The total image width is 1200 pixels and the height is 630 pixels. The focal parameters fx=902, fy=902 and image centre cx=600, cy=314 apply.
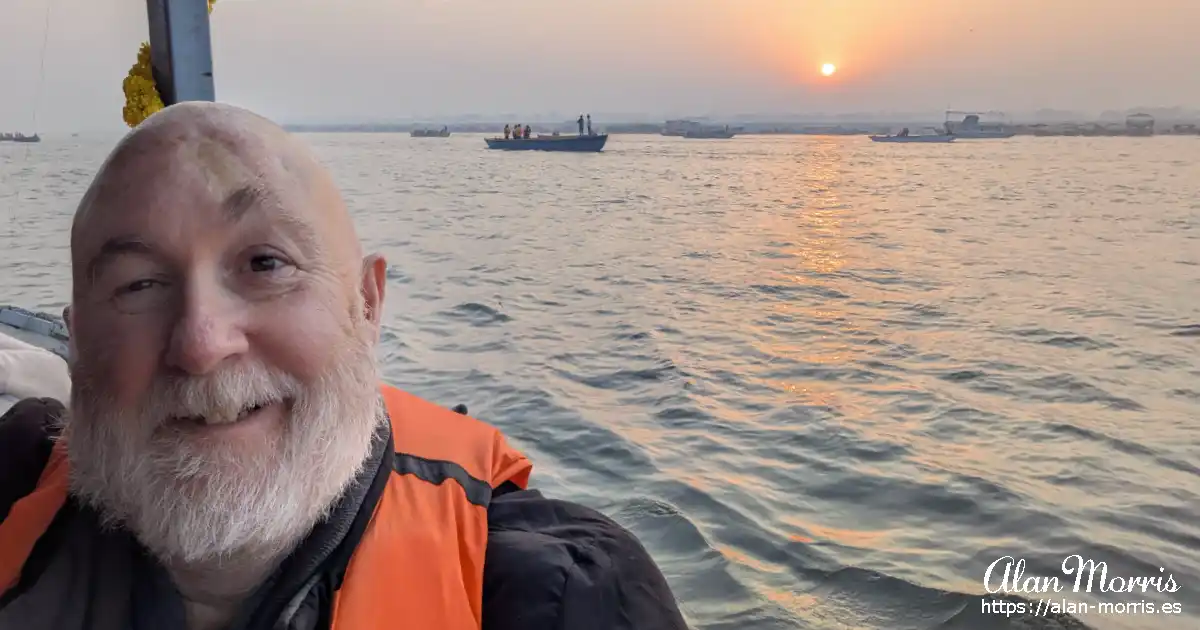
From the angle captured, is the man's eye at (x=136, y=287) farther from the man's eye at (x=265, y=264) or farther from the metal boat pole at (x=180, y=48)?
the metal boat pole at (x=180, y=48)

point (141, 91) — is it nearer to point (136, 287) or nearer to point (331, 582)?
point (136, 287)

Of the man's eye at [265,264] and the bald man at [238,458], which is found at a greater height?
the man's eye at [265,264]

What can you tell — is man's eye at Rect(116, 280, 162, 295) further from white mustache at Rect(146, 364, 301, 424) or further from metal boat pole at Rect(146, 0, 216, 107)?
metal boat pole at Rect(146, 0, 216, 107)

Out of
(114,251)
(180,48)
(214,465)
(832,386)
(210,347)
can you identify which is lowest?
(832,386)

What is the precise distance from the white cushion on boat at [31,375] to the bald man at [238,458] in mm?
923

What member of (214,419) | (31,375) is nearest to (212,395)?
(214,419)

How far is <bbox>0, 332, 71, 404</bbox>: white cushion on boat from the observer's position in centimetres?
205

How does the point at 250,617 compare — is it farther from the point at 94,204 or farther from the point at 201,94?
the point at 201,94

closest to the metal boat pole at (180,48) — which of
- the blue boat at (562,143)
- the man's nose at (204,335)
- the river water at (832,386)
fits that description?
the river water at (832,386)

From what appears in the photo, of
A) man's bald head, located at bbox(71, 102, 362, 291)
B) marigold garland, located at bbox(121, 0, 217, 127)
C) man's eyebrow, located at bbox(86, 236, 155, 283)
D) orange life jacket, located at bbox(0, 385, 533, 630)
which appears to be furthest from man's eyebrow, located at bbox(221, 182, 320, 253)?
marigold garland, located at bbox(121, 0, 217, 127)

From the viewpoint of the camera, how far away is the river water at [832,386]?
3633 millimetres

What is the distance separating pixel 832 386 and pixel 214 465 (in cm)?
565

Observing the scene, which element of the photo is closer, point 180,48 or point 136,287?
point 136,287

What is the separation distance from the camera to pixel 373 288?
1373 mm
